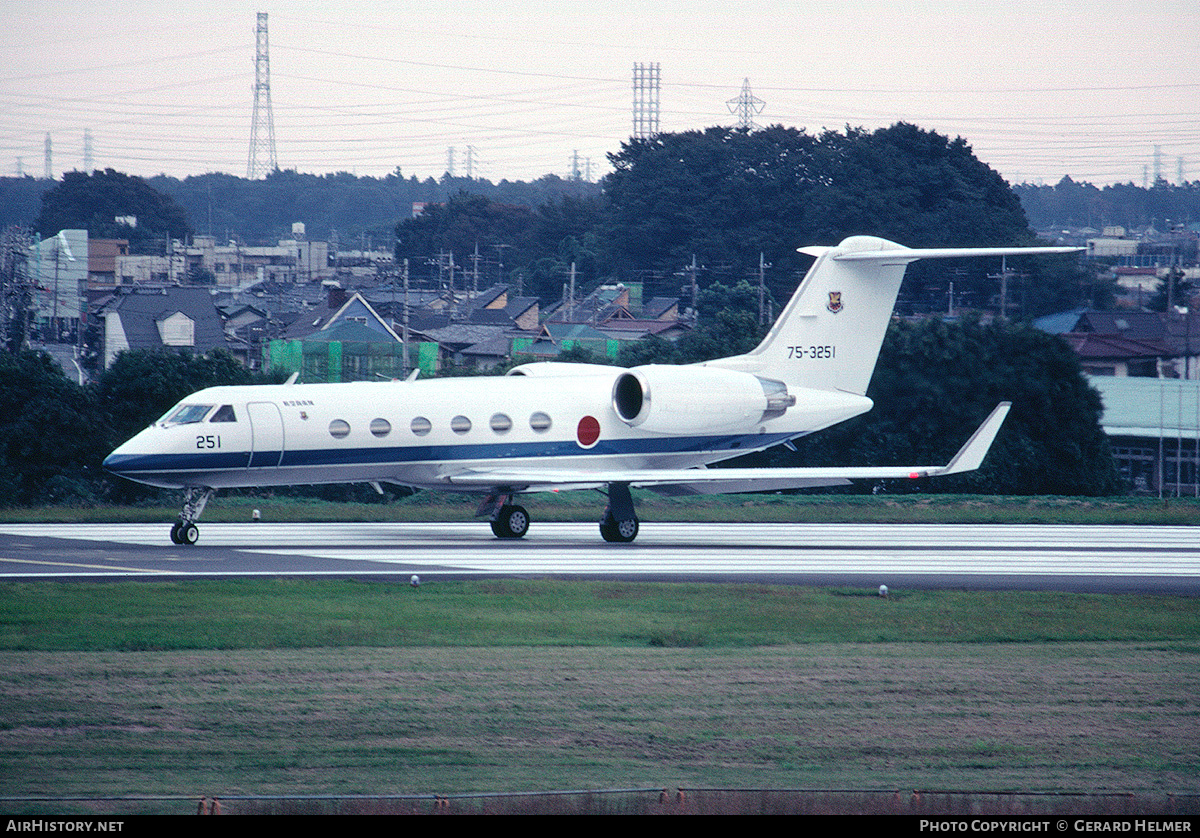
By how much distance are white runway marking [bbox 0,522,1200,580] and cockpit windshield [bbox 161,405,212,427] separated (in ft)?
6.98

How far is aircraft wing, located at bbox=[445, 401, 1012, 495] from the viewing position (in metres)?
22.5

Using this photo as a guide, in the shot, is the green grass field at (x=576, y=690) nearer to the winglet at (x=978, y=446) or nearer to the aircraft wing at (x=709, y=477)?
the winglet at (x=978, y=446)

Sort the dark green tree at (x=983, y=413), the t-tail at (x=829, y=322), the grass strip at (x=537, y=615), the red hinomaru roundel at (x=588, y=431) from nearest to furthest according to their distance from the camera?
the grass strip at (x=537, y=615) → the red hinomaru roundel at (x=588, y=431) → the t-tail at (x=829, y=322) → the dark green tree at (x=983, y=413)

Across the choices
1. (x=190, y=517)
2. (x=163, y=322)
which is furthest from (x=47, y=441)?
(x=163, y=322)

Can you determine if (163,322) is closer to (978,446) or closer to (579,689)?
(978,446)

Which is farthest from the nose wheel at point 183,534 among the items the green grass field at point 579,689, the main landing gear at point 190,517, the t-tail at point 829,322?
the t-tail at point 829,322

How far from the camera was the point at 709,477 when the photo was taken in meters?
23.0

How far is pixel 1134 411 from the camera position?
144ft

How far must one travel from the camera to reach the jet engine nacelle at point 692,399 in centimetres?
2502

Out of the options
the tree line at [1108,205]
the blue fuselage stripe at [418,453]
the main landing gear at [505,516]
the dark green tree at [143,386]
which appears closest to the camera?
the blue fuselage stripe at [418,453]

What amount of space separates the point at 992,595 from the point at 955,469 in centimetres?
377

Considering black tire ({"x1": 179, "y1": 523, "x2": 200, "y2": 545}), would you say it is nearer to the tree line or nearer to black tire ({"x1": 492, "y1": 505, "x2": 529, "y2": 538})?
black tire ({"x1": 492, "y1": 505, "x2": 529, "y2": 538})

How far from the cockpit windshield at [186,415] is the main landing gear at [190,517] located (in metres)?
1.17

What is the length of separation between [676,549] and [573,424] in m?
3.06
